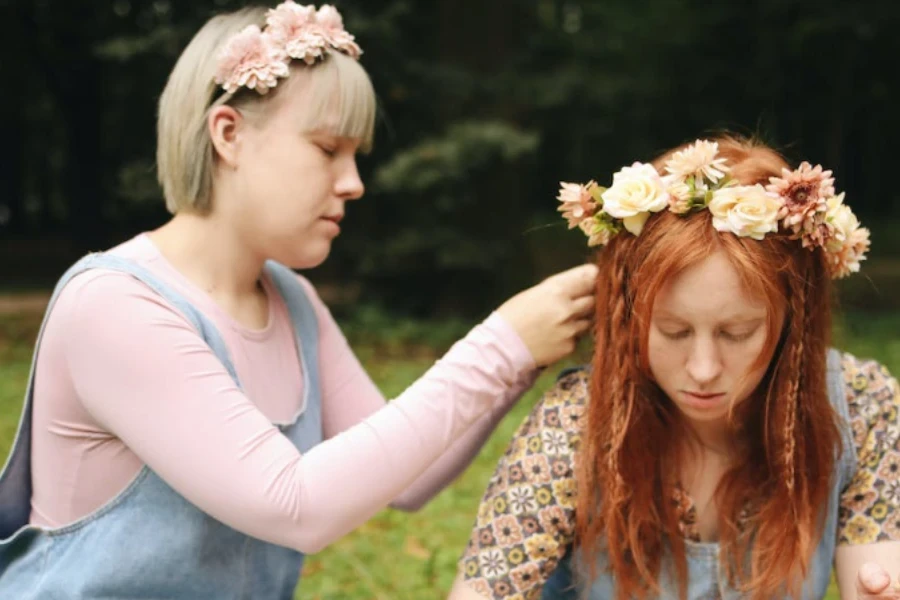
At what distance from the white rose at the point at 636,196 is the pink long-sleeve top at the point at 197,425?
1.08 feet

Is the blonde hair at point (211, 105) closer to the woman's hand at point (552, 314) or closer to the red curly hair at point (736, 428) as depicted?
the woman's hand at point (552, 314)

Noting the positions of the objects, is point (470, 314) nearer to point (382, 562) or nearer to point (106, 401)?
point (382, 562)

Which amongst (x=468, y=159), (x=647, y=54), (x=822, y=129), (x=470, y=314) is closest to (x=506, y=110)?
(x=468, y=159)

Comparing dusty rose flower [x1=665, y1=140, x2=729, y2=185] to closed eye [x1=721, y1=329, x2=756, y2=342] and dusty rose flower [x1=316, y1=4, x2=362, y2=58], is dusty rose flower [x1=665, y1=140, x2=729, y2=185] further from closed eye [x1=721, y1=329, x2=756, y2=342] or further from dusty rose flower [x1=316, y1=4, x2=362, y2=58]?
dusty rose flower [x1=316, y1=4, x2=362, y2=58]

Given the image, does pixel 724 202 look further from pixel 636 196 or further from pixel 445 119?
pixel 445 119

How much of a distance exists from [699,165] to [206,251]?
1.06m

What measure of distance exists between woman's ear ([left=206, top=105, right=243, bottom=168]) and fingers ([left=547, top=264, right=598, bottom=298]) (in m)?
0.73

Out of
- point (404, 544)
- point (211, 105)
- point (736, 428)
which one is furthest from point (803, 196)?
point (404, 544)

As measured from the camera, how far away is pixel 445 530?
4375mm

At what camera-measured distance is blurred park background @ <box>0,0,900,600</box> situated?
6375 mm

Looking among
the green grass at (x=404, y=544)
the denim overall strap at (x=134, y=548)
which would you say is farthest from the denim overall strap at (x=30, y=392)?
the green grass at (x=404, y=544)

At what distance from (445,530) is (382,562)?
17.6 inches

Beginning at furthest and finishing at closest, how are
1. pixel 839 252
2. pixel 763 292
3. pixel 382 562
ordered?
pixel 382 562
pixel 839 252
pixel 763 292

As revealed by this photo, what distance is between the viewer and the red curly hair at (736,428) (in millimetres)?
2133
